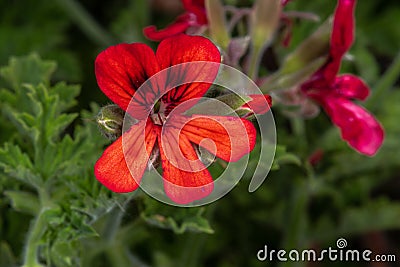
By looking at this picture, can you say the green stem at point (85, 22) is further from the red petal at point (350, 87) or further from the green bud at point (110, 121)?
the green bud at point (110, 121)

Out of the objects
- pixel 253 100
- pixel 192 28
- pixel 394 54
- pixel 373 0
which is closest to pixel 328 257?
pixel 394 54

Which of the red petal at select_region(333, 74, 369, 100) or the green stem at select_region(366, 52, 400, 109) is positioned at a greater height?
the red petal at select_region(333, 74, 369, 100)

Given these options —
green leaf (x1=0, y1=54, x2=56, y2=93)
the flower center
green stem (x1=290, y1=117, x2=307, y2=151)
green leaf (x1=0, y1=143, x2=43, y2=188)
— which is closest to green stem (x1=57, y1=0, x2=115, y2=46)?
green leaf (x1=0, y1=54, x2=56, y2=93)

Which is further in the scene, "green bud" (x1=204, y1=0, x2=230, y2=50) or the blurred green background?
the blurred green background

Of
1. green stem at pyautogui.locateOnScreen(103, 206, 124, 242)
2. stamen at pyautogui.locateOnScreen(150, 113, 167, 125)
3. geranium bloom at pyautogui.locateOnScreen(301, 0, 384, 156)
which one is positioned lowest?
green stem at pyautogui.locateOnScreen(103, 206, 124, 242)

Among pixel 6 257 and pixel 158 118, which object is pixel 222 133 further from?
pixel 6 257

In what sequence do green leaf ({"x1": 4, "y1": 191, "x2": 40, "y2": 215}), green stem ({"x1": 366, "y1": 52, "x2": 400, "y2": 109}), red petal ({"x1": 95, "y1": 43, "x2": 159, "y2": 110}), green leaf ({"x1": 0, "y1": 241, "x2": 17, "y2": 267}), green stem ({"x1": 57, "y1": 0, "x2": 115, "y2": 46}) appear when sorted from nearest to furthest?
red petal ({"x1": 95, "y1": 43, "x2": 159, "y2": 110}) → green leaf ({"x1": 4, "y1": 191, "x2": 40, "y2": 215}) → green leaf ({"x1": 0, "y1": 241, "x2": 17, "y2": 267}) → green stem ({"x1": 366, "y1": 52, "x2": 400, "y2": 109}) → green stem ({"x1": 57, "y1": 0, "x2": 115, "y2": 46})

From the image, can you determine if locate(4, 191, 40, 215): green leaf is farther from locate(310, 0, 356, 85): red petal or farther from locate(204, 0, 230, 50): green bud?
locate(310, 0, 356, 85): red petal

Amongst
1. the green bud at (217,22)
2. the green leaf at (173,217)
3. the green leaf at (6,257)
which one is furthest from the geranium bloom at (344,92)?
the green leaf at (6,257)
